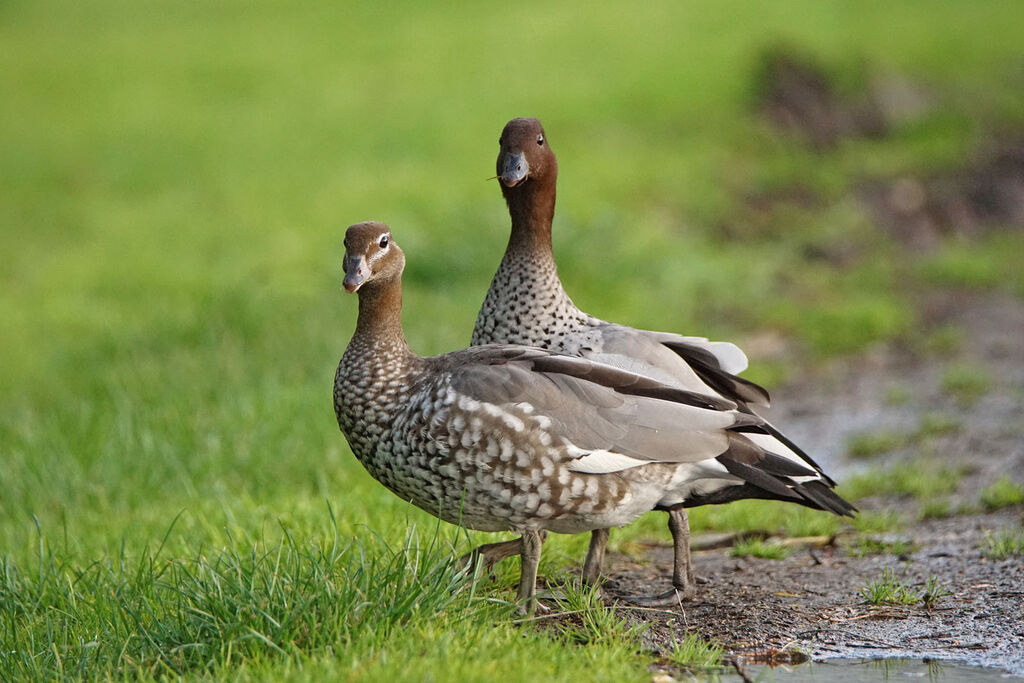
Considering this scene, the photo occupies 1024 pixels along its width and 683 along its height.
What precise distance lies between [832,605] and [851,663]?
619mm

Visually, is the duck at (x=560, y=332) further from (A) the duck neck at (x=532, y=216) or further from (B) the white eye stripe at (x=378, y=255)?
(B) the white eye stripe at (x=378, y=255)

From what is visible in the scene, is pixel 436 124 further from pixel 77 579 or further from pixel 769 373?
pixel 77 579

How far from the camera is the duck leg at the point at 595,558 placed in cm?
474

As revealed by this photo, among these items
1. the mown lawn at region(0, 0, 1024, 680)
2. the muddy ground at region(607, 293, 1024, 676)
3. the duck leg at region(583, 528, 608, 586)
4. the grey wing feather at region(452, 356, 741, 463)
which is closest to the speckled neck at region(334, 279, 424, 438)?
the grey wing feather at region(452, 356, 741, 463)

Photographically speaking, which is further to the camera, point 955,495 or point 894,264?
point 894,264

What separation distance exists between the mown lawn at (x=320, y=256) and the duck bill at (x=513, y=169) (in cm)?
137

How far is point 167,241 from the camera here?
11695 mm

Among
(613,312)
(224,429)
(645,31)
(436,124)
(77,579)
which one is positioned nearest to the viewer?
(77,579)

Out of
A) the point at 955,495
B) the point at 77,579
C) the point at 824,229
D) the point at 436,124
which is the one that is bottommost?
the point at 77,579

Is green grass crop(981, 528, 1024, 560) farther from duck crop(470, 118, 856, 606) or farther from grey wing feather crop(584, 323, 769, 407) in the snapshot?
grey wing feather crop(584, 323, 769, 407)

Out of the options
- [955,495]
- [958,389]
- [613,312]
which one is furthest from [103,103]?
[955,495]

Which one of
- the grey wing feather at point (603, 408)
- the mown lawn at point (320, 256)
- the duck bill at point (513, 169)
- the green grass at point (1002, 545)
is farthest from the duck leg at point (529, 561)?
the green grass at point (1002, 545)

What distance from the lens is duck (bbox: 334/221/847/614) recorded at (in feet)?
13.8

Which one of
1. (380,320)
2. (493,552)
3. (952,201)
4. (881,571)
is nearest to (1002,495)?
(881,571)
